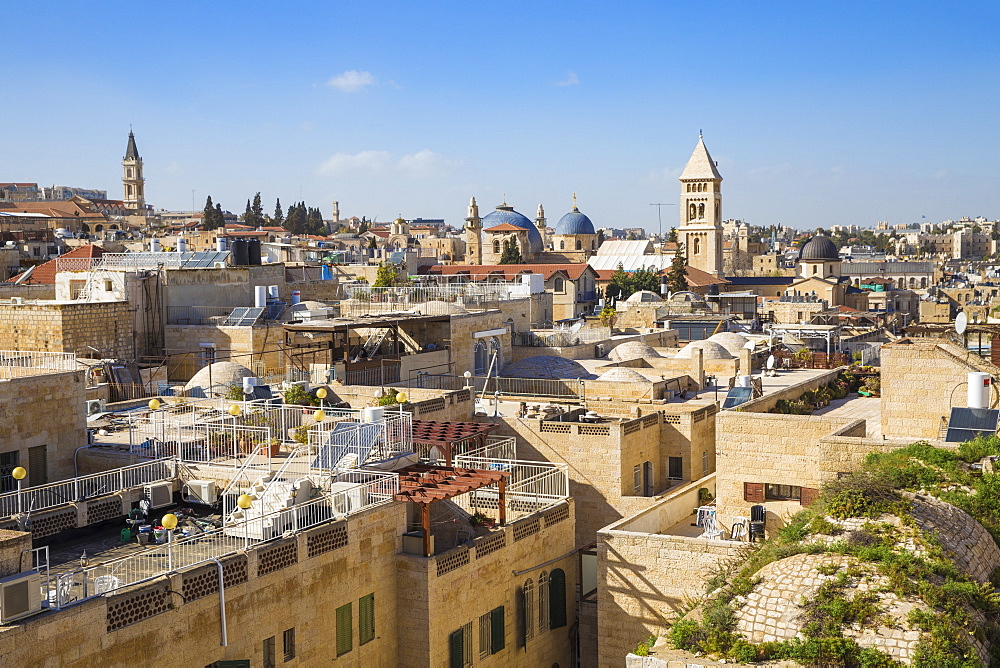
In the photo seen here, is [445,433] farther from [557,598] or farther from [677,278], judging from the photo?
[677,278]

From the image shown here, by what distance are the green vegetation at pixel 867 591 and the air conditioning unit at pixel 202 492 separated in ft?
23.3

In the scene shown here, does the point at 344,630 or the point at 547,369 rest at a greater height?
the point at 547,369

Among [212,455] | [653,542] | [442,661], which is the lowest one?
[442,661]

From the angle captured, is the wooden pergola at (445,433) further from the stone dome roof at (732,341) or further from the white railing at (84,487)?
the stone dome roof at (732,341)

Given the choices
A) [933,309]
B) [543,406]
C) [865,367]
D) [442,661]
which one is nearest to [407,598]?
[442,661]

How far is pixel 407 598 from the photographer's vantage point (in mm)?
15031

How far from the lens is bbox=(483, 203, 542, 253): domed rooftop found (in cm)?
10838

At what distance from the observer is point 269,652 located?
12953mm

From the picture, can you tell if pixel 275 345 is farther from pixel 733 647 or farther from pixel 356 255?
pixel 356 255

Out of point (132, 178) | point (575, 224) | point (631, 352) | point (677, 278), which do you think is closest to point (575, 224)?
point (575, 224)

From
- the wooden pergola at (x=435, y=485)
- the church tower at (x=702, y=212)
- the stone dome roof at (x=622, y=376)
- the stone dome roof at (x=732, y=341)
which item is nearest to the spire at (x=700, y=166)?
the church tower at (x=702, y=212)

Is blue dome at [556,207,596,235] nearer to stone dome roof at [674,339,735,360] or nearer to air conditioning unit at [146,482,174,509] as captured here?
stone dome roof at [674,339,735,360]

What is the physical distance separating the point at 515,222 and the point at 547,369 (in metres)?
78.5

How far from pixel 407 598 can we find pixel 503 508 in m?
2.34
